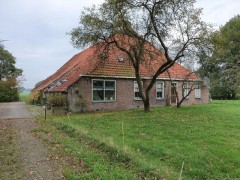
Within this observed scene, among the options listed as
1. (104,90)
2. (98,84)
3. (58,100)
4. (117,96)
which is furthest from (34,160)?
(117,96)

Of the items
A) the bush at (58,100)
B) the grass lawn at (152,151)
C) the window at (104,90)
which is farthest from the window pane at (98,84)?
the grass lawn at (152,151)

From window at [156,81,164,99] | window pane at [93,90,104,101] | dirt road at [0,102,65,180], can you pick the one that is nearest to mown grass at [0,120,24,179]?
dirt road at [0,102,65,180]

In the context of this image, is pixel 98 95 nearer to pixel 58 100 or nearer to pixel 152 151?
pixel 58 100

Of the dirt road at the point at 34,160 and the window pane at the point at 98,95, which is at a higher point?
the window pane at the point at 98,95

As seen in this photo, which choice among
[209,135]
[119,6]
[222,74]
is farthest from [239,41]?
[209,135]

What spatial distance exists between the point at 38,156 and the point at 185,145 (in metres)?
4.93

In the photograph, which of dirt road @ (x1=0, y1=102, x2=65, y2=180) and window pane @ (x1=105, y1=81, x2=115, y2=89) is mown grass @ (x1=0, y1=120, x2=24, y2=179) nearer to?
dirt road @ (x1=0, y1=102, x2=65, y2=180)

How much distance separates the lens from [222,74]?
50531 millimetres

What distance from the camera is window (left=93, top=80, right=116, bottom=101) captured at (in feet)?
80.6

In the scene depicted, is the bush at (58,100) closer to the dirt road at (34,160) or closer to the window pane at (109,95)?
the window pane at (109,95)

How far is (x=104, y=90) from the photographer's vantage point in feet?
82.1

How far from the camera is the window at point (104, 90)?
24.6 meters

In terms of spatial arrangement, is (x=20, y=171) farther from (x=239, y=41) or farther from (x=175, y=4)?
(x=239, y=41)

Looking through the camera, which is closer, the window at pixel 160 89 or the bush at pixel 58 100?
the bush at pixel 58 100
